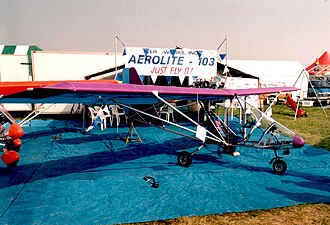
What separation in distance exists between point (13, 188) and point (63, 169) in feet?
5.00

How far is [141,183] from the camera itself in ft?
21.1

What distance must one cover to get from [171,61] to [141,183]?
1122 cm

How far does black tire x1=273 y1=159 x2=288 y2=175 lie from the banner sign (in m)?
10.5

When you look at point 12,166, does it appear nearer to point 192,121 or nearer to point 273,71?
point 192,121

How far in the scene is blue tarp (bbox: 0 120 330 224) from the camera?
505 cm

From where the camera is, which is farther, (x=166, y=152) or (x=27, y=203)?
(x=166, y=152)

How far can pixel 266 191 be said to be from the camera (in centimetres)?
596

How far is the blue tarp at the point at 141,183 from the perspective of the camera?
5.05m

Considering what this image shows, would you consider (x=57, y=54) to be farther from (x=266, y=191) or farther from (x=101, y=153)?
(x=266, y=191)

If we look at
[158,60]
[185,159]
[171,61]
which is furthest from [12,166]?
[171,61]

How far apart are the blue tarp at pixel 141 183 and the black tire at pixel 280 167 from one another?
7.2 inches

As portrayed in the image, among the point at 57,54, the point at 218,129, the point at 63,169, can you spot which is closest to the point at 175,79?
the point at 57,54

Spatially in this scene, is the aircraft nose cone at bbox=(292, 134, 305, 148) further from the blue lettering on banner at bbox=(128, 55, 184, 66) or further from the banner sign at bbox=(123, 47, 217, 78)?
the blue lettering on banner at bbox=(128, 55, 184, 66)

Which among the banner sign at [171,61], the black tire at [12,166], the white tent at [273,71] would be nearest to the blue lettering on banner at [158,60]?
the banner sign at [171,61]
